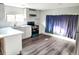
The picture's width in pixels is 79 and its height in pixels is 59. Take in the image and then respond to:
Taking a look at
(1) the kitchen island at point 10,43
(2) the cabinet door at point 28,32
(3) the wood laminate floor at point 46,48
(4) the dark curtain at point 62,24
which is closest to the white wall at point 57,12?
(4) the dark curtain at point 62,24

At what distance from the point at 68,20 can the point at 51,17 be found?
83 cm

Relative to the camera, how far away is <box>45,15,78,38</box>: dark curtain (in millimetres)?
2917

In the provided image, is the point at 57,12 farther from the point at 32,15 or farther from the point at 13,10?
the point at 13,10

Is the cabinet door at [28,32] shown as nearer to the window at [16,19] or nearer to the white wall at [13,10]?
the window at [16,19]

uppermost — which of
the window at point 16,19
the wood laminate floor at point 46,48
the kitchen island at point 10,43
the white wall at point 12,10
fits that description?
the white wall at point 12,10

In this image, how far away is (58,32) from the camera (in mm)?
3484

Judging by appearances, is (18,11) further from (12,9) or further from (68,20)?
(68,20)

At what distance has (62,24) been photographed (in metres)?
3.26

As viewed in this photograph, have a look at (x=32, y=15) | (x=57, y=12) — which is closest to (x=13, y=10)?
(x=32, y=15)

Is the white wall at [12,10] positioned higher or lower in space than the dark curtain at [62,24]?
higher

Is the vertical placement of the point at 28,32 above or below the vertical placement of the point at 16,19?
below

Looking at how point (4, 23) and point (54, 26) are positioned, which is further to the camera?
point (54, 26)

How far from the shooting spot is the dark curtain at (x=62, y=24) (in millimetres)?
2917
